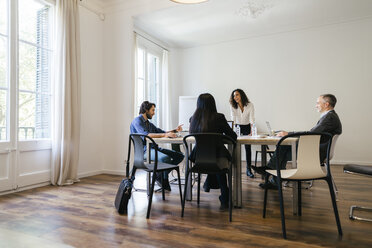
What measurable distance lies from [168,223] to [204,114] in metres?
1.03

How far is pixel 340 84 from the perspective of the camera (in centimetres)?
520

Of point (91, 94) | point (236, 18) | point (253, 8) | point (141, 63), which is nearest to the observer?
point (91, 94)

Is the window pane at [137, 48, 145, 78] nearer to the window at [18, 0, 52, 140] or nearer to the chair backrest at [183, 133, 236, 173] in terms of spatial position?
the window at [18, 0, 52, 140]

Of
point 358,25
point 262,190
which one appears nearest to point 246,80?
point 358,25

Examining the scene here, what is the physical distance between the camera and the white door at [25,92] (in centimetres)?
302

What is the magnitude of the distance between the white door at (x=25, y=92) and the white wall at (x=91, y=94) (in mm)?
546

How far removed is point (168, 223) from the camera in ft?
6.88

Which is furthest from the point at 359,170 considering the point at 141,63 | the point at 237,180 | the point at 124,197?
the point at 141,63

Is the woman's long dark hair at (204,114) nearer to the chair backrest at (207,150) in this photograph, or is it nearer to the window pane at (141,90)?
the chair backrest at (207,150)

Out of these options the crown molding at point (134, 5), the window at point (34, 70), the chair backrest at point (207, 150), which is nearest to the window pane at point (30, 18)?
the window at point (34, 70)

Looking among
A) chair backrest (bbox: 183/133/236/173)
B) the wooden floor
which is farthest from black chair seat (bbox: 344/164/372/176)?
chair backrest (bbox: 183/133/236/173)

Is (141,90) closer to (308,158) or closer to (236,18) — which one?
(236,18)

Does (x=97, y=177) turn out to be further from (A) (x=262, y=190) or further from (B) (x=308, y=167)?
(B) (x=308, y=167)

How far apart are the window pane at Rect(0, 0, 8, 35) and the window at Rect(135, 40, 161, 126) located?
2.59 m
